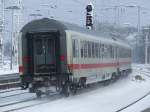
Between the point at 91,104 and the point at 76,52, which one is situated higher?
the point at 76,52

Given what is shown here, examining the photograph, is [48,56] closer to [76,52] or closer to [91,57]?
[76,52]

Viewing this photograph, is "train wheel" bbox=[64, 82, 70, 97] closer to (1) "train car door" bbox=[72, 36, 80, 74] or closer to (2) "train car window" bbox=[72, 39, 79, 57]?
(1) "train car door" bbox=[72, 36, 80, 74]

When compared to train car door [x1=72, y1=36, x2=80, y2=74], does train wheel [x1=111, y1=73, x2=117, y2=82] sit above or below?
below

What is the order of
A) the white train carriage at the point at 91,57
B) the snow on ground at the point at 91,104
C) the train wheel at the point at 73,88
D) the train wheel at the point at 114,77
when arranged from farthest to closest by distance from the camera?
the train wheel at the point at 114,77 → the train wheel at the point at 73,88 → the white train carriage at the point at 91,57 → the snow on ground at the point at 91,104

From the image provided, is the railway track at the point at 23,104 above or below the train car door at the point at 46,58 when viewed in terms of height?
below

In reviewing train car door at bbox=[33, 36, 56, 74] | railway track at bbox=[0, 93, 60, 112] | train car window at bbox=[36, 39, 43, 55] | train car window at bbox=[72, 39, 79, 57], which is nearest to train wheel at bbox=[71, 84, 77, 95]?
railway track at bbox=[0, 93, 60, 112]

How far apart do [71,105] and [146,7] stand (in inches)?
2013

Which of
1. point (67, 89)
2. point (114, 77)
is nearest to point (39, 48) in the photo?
point (67, 89)

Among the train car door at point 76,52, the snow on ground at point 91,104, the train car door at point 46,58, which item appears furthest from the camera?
the train car door at point 76,52

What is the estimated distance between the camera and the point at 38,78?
26.3 metres

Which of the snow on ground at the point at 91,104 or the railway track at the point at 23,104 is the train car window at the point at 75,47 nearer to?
the snow on ground at the point at 91,104

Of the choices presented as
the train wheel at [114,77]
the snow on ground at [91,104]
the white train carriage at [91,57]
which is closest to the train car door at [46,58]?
the white train carriage at [91,57]

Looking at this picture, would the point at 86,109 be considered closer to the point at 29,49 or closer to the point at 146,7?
the point at 29,49

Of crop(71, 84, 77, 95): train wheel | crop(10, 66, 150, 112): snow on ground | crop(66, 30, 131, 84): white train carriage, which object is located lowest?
crop(10, 66, 150, 112): snow on ground
